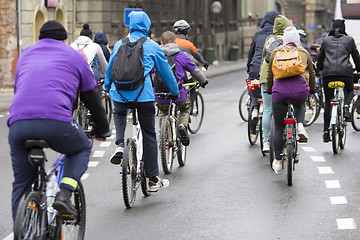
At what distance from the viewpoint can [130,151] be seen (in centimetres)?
812

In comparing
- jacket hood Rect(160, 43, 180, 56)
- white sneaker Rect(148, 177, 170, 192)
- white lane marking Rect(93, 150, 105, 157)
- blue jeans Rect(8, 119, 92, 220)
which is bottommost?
white lane marking Rect(93, 150, 105, 157)

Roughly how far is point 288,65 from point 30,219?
4.60 metres

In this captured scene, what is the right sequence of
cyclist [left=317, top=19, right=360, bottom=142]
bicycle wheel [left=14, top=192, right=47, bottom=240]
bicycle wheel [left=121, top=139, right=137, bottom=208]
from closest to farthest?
1. bicycle wheel [left=14, top=192, right=47, bottom=240]
2. bicycle wheel [left=121, top=139, right=137, bottom=208]
3. cyclist [left=317, top=19, right=360, bottom=142]

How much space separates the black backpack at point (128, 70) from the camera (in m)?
7.95

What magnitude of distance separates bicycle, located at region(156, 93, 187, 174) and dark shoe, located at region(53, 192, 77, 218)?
4.21m

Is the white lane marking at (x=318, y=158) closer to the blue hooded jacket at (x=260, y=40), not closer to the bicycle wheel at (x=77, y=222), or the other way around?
the blue hooded jacket at (x=260, y=40)

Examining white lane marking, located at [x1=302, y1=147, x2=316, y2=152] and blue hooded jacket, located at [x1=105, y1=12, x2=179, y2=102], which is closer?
blue hooded jacket, located at [x1=105, y1=12, x2=179, y2=102]

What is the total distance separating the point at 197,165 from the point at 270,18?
236 centimetres

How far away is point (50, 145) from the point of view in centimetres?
560

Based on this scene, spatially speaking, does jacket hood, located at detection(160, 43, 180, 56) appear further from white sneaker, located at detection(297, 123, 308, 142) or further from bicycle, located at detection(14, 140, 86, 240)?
bicycle, located at detection(14, 140, 86, 240)

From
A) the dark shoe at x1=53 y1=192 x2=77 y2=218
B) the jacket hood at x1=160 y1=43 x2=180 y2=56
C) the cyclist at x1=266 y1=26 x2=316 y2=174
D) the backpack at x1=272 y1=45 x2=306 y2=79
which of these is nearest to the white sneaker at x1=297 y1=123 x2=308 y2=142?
the cyclist at x1=266 y1=26 x2=316 y2=174

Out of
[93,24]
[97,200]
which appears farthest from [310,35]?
[97,200]

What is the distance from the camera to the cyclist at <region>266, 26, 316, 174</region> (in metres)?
9.38

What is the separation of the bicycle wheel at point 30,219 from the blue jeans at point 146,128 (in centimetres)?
292
